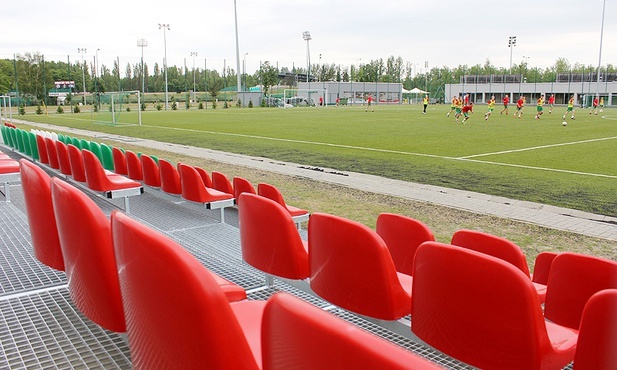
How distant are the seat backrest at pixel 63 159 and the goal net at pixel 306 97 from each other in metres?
62.0

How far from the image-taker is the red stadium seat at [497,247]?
10.6 feet

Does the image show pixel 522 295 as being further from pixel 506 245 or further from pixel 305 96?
pixel 305 96

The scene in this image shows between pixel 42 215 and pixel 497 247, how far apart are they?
2.83 metres

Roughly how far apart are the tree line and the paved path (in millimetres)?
53250

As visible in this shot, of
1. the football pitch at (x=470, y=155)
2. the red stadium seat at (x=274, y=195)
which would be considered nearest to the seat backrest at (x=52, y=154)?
the red stadium seat at (x=274, y=195)

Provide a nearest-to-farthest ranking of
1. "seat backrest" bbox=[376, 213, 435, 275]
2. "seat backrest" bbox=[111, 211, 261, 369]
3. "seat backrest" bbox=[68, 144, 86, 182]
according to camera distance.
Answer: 1. "seat backrest" bbox=[111, 211, 261, 369]
2. "seat backrest" bbox=[376, 213, 435, 275]
3. "seat backrest" bbox=[68, 144, 86, 182]

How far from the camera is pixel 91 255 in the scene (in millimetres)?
2389

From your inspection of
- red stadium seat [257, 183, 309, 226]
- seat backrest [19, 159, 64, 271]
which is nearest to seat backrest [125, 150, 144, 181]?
red stadium seat [257, 183, 309, 226]

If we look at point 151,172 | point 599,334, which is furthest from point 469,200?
point 599,334

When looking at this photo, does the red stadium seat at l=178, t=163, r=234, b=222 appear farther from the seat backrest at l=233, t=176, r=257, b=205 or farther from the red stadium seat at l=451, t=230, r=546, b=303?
the red stadium seat at l=451, t=230, r=546, b=303

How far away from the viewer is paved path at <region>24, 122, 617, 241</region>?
728 cm

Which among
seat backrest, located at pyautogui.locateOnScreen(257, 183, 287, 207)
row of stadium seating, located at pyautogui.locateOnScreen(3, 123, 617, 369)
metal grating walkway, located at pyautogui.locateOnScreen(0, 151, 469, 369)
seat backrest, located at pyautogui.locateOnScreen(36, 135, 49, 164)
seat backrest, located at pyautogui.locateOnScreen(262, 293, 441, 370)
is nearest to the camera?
seat backrest, located at pyautogui.locateOnScreen(262, 293, 441, 370)

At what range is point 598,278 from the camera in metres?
2.61

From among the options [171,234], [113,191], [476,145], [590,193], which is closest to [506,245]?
[171,234]
